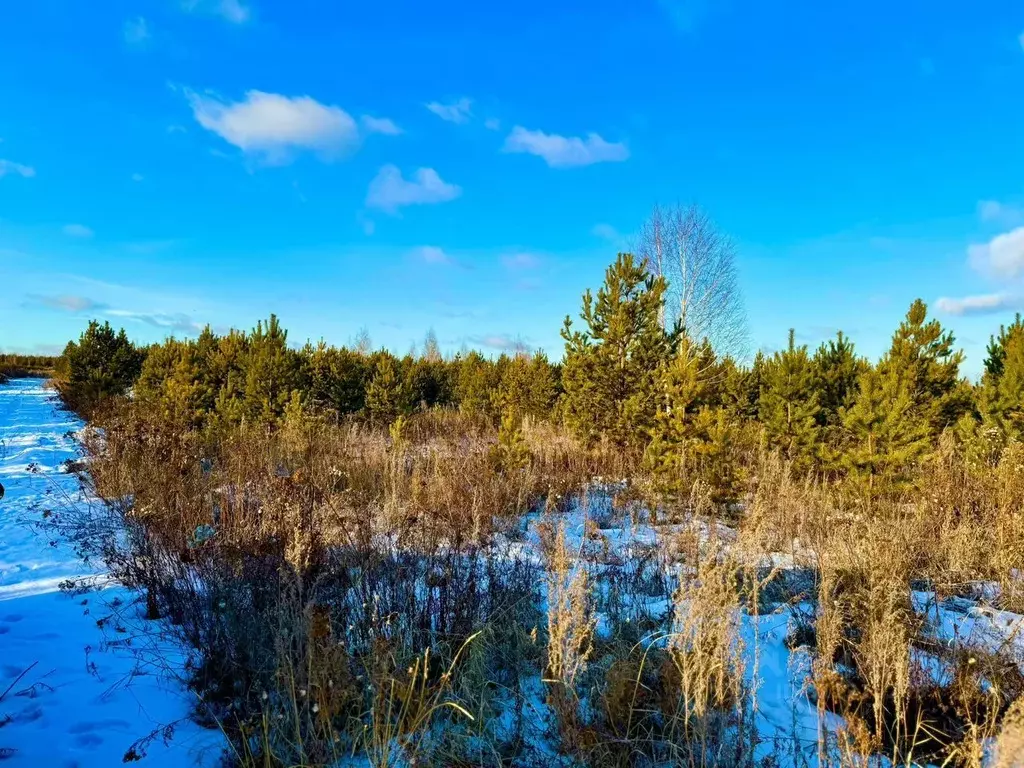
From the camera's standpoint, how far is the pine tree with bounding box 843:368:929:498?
742 cm

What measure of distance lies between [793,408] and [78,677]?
11.5 m

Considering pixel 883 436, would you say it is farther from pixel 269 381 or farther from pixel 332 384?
pixel 332 384

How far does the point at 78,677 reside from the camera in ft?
11.2

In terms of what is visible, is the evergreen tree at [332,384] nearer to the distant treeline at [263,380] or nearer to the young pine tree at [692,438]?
the distant treeline at [263,380]

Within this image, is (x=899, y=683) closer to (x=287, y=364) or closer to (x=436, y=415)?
(x=287, y=364)

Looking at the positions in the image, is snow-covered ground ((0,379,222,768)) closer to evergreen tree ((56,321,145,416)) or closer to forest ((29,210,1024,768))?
forest ((29,210,1024,768))

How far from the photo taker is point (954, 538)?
503cm

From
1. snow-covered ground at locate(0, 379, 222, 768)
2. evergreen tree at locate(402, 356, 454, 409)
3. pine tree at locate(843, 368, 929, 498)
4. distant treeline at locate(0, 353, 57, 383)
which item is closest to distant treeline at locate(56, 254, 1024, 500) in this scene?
pine tree at locate(843, 368, 929, 498)

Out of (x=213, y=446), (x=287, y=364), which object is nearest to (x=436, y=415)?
(x=287, y=364)

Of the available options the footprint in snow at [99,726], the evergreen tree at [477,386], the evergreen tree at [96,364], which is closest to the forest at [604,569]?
the footprint in snow at [99,726]

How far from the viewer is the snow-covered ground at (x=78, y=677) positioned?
9.31ft

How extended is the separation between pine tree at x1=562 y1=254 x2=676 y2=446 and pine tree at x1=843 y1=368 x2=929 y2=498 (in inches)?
130

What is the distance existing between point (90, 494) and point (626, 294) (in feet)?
30.0

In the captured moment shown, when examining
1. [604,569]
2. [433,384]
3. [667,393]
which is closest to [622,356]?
[667,393]
